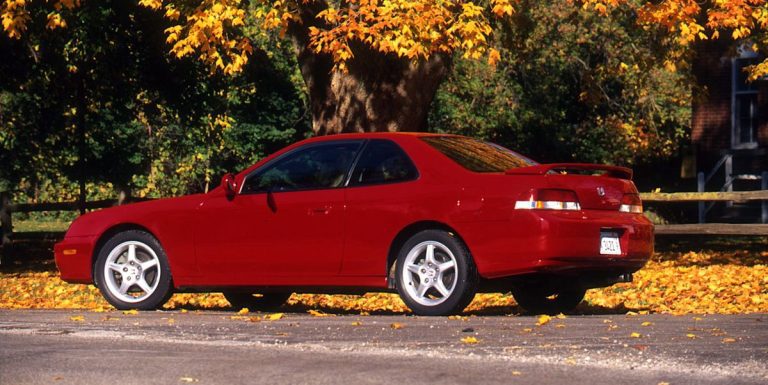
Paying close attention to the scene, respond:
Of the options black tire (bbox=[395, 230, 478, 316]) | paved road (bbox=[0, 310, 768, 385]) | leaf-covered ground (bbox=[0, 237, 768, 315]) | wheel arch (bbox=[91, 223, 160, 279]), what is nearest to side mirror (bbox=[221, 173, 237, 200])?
wheel arch (bbox=[91, 223, 160, 279])

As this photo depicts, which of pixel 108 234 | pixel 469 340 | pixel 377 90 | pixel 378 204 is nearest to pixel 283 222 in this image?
pixel 378 204

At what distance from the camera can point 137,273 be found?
12211 millimetres

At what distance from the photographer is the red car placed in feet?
34.9

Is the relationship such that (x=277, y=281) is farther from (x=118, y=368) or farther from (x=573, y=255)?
(x=118, y=368)

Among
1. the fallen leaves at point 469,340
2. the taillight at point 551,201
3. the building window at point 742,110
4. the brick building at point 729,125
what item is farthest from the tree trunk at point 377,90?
the building window at point 742,110

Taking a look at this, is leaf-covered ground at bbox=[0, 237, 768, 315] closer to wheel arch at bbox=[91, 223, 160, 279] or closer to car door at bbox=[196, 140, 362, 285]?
wheel arch at bbox=[91, 223, 160, 279]

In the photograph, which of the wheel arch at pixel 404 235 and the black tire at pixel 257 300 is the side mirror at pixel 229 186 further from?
the wheel arch at pixel 404 235

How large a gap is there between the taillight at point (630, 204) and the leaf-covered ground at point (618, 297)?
67.7 inches

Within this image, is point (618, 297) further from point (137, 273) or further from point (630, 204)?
point (137, 273)

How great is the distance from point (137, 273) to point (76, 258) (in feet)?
2.14

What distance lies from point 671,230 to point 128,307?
10.1 metres

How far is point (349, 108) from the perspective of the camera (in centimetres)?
1847

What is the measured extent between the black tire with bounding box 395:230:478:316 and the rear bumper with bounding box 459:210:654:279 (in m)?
0.10

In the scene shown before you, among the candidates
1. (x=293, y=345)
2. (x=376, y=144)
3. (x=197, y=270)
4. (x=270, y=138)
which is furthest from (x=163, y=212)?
(x=270, y=138)
